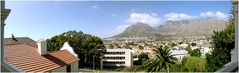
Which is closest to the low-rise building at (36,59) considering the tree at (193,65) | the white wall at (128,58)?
the tree at (193,65)

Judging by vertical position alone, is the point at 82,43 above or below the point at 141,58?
above

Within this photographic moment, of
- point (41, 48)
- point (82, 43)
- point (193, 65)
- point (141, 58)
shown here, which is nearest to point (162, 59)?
point (193, 65)

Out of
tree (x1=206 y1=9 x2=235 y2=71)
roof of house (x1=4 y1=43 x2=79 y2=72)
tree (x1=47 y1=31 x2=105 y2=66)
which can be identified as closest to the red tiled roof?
roof of house (x1=4 y1=43 x2=79 y2=72)

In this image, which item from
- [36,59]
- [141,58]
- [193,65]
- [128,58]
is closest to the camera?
[36,59]

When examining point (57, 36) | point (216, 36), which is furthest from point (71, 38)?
point (216, 36)

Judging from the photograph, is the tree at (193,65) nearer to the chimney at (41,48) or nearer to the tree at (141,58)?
the tree at (141,58)

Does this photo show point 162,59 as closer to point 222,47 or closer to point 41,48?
point 222,47

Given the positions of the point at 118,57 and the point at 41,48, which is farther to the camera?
the point at 118,57
